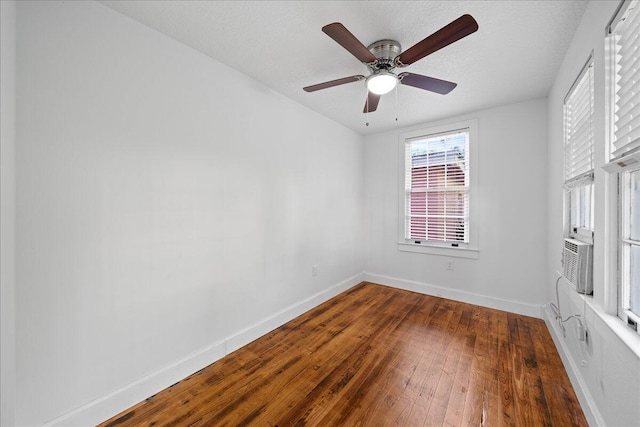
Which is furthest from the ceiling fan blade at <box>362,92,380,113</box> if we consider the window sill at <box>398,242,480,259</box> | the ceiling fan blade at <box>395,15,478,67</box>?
the window sill at <box>398,242,480,259</box>

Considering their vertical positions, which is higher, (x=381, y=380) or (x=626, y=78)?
(x=626, y=78)

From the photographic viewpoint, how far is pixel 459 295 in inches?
136

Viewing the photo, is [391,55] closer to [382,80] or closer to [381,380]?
[382,80]

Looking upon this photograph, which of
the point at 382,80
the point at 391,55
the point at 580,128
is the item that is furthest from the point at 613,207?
the point at 391,55

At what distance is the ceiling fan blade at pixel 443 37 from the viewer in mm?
1311

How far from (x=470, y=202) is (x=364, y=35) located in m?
2.59

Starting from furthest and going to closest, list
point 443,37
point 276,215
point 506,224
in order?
point 506,224, point 276,215, point 443,37

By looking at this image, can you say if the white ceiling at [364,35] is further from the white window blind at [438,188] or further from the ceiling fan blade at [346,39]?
the white window blind at [438,188]

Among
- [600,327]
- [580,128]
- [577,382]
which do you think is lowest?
[577,382]

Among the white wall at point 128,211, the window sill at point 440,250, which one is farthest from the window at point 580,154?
the white wall at point 128,211

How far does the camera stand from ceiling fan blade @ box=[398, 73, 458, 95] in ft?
6.29

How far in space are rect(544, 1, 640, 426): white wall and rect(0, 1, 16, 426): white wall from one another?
8.75 ft

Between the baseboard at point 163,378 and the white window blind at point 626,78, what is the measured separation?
284cm

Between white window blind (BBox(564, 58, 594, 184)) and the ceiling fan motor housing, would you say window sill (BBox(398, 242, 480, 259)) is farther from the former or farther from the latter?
the ceiling fan motor housing
